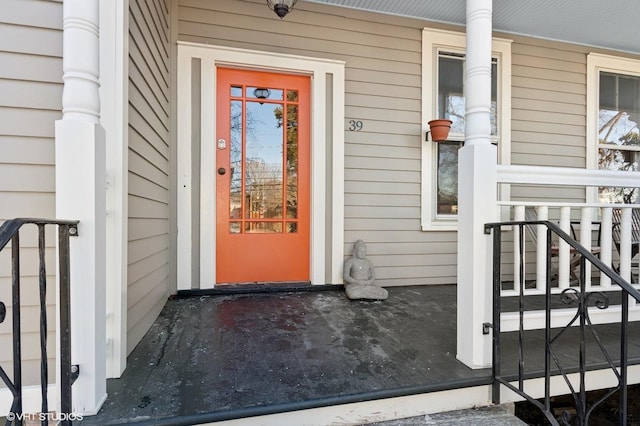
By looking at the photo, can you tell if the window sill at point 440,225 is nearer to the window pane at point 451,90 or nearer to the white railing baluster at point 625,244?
the window pane at point 451,90

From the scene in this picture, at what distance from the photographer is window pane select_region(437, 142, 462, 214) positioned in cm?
339

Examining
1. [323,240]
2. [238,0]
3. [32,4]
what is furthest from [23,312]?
[238,0]

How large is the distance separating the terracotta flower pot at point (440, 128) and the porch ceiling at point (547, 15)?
40.0 inches

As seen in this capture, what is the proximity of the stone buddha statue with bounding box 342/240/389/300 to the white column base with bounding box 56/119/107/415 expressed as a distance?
1.91 metres

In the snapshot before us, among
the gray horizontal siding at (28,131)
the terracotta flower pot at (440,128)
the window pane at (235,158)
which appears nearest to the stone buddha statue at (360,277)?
the window pane at (235,158)

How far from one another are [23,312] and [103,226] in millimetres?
504

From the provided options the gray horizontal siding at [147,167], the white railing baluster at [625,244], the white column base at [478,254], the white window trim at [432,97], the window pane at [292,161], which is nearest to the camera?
the white column base at [478,254]

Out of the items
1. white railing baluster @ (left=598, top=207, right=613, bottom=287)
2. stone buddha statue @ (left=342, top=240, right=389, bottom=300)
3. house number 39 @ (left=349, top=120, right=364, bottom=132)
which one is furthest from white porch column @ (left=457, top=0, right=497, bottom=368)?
house number 39 @ (left=349, top=120, right=364, bottom=132)

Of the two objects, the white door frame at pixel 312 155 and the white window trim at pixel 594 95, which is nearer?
the white door frame at pixel 312 155

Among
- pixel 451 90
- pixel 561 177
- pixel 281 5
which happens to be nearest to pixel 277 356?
pixel 561 177

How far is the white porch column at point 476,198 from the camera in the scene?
5.48ft

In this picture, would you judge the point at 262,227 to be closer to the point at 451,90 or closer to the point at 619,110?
the point at 451,90

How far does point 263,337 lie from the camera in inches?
79.0

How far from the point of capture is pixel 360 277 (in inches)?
116
